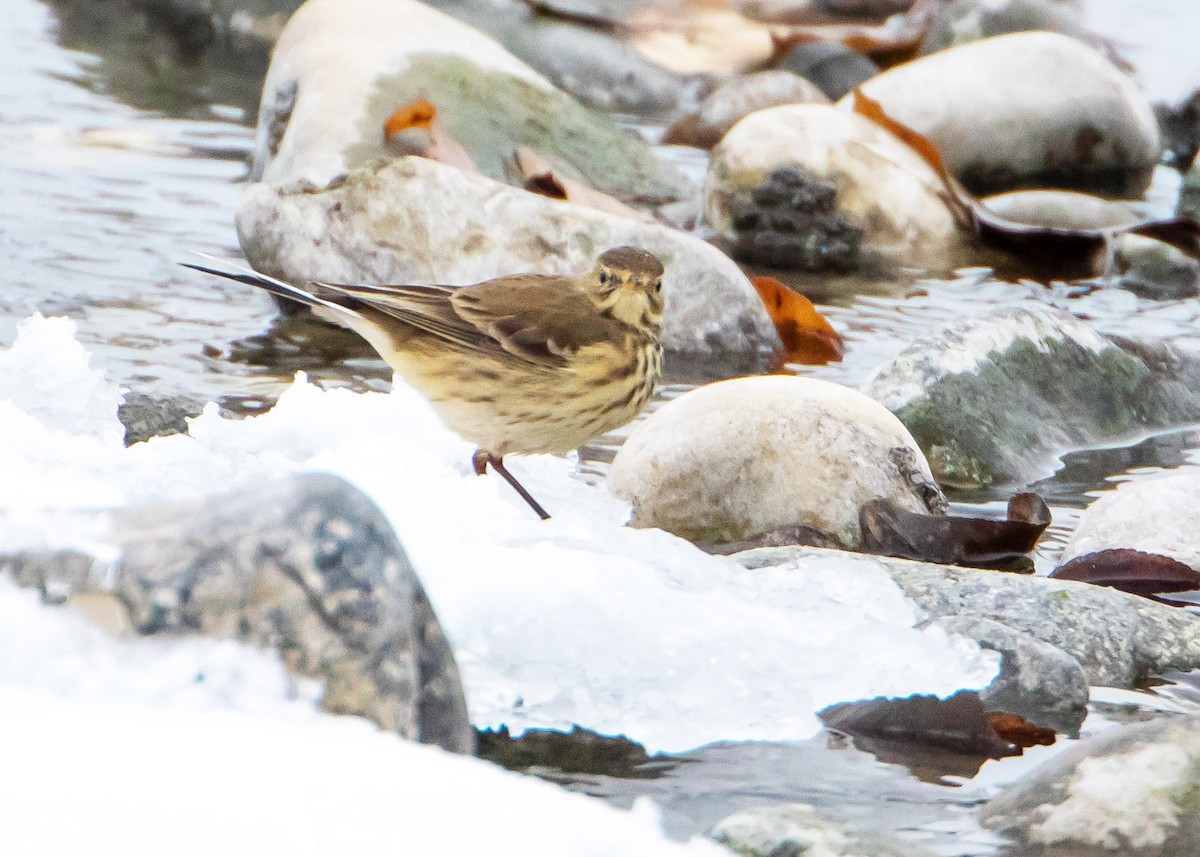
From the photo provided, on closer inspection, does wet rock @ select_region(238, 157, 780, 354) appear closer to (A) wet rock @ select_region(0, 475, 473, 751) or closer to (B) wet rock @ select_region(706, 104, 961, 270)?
(B) wet rock @ select_region(706, 104, 961, 270)

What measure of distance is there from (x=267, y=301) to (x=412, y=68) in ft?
6.06

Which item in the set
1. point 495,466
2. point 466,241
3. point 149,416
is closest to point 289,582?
point 495,466

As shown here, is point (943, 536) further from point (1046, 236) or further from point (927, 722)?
point (1046, 236)

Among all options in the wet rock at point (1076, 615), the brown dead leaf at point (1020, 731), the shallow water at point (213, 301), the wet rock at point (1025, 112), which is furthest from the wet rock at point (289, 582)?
the wet rock at point (1025, 112)

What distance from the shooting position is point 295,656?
2779mm

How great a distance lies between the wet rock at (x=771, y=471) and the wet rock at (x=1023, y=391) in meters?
0.67

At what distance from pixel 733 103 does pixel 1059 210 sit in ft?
8.69

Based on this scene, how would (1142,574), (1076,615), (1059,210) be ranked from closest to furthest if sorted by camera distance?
(1076,615) → (1142,574) → (1059,210)

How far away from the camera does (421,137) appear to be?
27.0 feet

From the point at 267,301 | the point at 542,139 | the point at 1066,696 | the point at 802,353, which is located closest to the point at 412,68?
the point at 542,139

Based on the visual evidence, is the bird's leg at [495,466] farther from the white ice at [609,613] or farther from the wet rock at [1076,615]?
the wet rock at [1076,615]

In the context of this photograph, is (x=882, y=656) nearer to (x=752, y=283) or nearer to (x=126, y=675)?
(x=126, y=675)

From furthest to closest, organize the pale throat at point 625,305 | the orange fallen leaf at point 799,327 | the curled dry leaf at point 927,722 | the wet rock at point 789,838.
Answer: the orange fallen leaf at point 799,327 → the pale throat at point 625,305 → the curled dry leaf at point 927,722 → the wet rock at point 789,838

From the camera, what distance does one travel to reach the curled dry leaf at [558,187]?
838 cm
